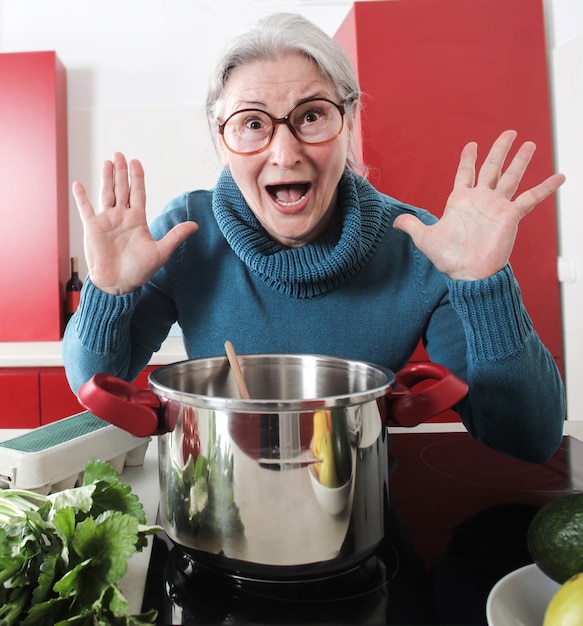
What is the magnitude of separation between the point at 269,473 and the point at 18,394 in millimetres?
1807

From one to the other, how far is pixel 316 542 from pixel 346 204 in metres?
0.78

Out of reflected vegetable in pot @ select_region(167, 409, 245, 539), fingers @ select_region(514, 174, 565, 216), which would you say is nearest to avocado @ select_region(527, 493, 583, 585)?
reflected vegetable in pot @ select_region(167, 409, 245, 539)

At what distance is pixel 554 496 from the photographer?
29.4 inches

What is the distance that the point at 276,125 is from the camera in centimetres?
100

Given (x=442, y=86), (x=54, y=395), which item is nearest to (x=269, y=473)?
(x=54, y=395)

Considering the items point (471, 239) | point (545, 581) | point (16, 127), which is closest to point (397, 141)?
point (471, 239)

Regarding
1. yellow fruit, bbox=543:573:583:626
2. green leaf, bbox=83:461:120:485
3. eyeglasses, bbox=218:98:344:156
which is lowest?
yellow fruit, bbox=543:573:583:626

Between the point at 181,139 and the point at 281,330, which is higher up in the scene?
the point at 181,139

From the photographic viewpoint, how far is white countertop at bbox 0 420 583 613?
54 centimetres

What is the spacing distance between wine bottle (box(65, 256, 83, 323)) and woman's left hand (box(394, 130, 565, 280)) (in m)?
1.85

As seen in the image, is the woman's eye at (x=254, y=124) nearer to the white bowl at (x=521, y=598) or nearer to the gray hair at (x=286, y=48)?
the gray hair at (x=286, y=48)

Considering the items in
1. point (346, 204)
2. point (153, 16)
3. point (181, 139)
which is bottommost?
point (346, 204)

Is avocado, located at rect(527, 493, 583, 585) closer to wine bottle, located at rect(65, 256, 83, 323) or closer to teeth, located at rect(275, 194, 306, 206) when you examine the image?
teeth, located at rect(275, 194, 306, 206)

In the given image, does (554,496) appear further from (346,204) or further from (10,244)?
(10,244)
